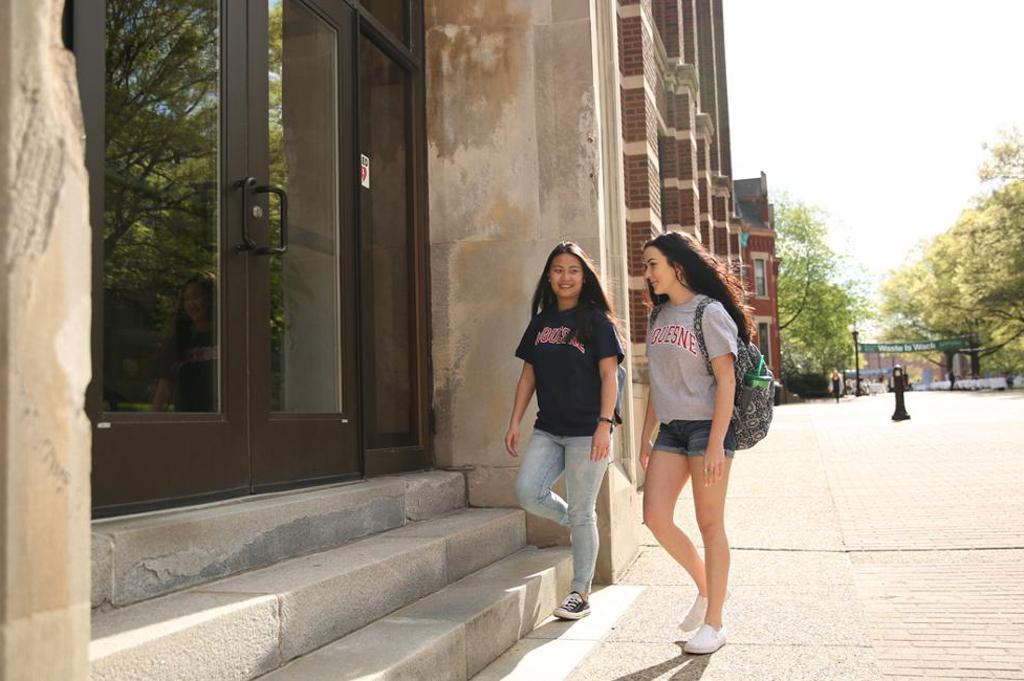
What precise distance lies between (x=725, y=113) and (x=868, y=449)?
1723 cm

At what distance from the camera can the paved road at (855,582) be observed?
4.33 m

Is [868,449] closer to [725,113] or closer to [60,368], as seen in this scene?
[60,368]

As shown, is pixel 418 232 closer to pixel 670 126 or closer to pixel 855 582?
pixel 855 582

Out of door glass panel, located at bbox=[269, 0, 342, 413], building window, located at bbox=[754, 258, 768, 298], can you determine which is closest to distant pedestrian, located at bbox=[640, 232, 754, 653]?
door glass panel, located at bbox=[269, 0, 342, 413]

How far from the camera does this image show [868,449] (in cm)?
1462

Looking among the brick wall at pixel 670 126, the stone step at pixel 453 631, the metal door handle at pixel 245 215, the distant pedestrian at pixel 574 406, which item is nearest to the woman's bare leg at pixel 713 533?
the distant pedestrian at pixel 574 406

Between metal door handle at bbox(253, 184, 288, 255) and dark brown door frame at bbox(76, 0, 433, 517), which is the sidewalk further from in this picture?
metal door handle at bbox(253, 184, 288, 255)

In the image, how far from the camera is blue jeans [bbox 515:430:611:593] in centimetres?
492

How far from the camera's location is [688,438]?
15.0 ft

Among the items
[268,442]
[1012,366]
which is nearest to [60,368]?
[268,442]

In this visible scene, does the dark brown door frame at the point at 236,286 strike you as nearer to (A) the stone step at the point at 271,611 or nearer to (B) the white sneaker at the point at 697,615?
(A) the stone step at the point at 271,611

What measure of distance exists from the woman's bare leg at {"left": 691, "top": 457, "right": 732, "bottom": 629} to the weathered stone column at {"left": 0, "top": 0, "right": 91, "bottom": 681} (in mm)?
3019

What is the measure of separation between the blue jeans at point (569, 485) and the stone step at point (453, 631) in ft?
1.10

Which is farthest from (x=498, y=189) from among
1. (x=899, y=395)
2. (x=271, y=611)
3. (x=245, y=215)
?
(x=899, y=395)
